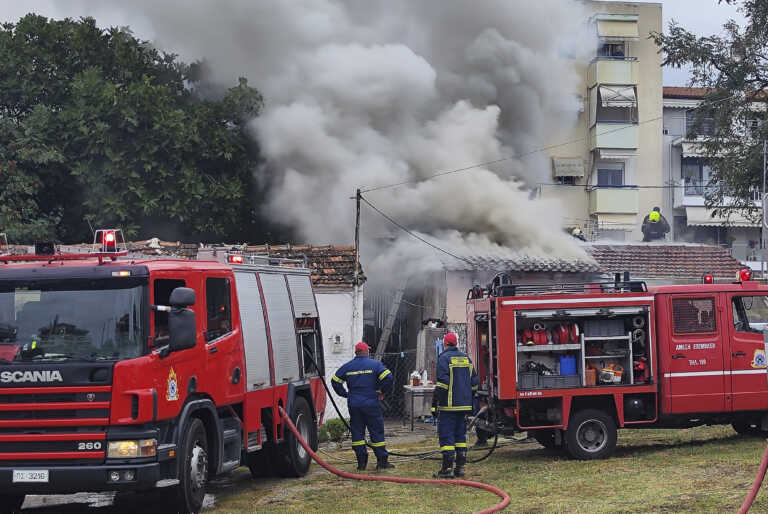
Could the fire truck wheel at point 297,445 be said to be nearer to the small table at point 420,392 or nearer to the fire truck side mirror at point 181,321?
the fire truck side mirror at point 181,321

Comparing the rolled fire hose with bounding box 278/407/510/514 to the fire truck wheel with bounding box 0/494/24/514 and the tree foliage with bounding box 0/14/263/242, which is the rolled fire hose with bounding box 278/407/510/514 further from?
the tree foliage with bounding box 0/14/263/242

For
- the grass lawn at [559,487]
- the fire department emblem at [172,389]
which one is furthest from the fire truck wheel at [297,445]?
the fire department emblem at [172,389]

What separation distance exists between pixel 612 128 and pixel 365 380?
32328 millimetres

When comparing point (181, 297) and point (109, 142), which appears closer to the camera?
point (181, 297)

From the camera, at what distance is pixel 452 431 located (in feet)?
39.1

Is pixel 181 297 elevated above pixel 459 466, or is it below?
above

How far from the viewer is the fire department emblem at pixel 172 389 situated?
8.73 meters

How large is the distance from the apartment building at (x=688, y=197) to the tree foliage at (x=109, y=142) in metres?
25.0

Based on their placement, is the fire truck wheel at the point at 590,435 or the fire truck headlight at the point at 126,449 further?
the fire truck wheel at the point at 590,435

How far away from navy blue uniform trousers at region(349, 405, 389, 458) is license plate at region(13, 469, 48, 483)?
188 inches

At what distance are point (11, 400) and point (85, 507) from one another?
2538 millimetres

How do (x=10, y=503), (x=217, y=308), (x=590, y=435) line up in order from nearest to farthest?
(x=10, y=503) → (x=217, y=308) → (x=590, y=435)

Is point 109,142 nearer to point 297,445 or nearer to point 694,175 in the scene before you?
point 297,445

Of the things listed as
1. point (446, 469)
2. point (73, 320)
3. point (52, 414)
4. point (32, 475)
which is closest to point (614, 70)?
point (446, 469)
